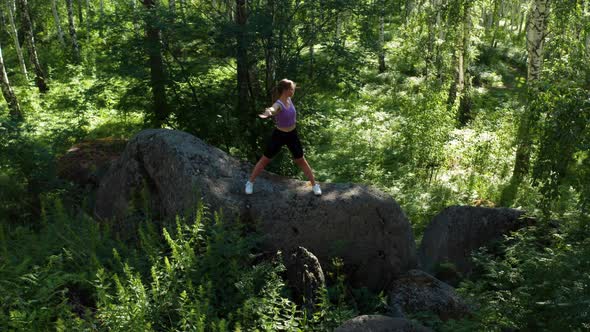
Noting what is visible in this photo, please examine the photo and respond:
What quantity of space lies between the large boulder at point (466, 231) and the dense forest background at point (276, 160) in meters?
0.50

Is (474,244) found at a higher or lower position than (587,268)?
lower

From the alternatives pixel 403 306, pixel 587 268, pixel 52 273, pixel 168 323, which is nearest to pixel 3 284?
pixel 52 273

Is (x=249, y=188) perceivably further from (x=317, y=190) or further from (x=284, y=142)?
(x=317, y=190)

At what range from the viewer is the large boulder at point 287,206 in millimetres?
7238

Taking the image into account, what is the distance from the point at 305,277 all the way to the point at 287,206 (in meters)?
1.55

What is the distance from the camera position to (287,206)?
7391mm

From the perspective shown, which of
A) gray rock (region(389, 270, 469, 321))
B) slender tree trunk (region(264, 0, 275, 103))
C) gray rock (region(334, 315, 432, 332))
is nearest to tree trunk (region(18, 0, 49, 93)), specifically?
slender tree trunk (region(264, 0, 275, 103))

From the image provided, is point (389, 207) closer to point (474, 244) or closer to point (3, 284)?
point (474, 244)

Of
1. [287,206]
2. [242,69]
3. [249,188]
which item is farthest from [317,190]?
[242,69]

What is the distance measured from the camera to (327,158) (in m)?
15.0

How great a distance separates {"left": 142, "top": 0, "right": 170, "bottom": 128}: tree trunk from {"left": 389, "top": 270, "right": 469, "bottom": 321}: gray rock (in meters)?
6.47

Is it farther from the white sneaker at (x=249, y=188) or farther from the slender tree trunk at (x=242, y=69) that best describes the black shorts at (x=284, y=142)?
the slender tree trunk at (x=242, y=69)

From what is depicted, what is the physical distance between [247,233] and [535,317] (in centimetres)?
403

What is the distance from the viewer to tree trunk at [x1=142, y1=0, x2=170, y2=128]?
959cm
